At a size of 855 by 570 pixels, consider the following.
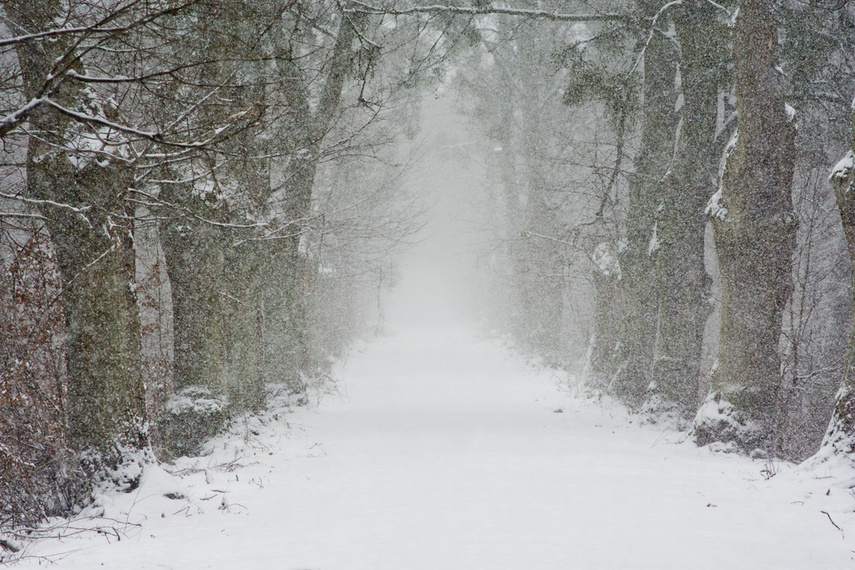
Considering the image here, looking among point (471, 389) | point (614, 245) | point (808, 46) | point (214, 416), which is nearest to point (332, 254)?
point (471, 389)

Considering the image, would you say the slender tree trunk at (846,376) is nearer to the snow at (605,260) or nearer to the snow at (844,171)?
the snow at (844,171)

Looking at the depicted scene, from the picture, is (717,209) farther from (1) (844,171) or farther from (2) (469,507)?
(2) (469,507)

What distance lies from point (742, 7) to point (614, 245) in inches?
291

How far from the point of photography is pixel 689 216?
1018cm

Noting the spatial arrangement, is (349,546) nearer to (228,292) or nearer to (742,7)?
(228,292)

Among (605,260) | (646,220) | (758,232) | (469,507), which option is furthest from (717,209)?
(605,260)

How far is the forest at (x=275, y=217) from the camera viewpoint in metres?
5.15

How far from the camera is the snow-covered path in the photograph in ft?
13.3

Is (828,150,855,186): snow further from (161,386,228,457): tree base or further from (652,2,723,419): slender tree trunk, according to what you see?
(161,386,228,457): tree base

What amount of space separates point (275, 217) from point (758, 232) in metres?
6.87

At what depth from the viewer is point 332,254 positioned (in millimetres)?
20984

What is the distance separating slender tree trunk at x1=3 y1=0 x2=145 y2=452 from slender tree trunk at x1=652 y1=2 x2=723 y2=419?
8136 mm

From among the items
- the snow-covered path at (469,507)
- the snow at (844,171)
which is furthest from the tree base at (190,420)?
the snow at (844,171)

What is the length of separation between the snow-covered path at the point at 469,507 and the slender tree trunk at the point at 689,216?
3.69ft
